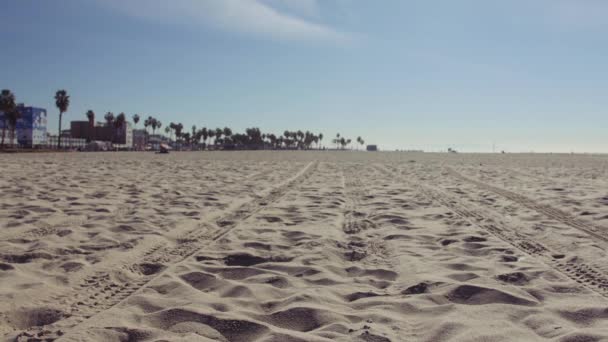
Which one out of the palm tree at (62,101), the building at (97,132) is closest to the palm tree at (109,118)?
the building at (97,132)

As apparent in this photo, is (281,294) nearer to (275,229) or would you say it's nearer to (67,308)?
(67,308)

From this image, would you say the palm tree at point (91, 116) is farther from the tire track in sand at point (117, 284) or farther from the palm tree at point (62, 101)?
the tire track in sand at point (117, 284)

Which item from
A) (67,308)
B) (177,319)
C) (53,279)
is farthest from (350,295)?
(53,279)

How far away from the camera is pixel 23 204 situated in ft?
27.0

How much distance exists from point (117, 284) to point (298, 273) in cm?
171

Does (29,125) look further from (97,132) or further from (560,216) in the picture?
(560,216)

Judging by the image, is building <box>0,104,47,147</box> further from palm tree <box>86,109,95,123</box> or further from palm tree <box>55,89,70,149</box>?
palm tree <box>55,89,70,149</box>

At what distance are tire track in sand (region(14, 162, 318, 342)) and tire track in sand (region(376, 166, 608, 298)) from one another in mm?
4009

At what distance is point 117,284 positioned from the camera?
4043 mm

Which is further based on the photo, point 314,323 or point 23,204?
point 23,204

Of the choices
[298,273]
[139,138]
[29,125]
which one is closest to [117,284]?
[298,273]

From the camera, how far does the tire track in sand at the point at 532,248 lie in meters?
4.20

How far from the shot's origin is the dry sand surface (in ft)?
10.2

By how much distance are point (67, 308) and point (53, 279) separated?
867 mm
